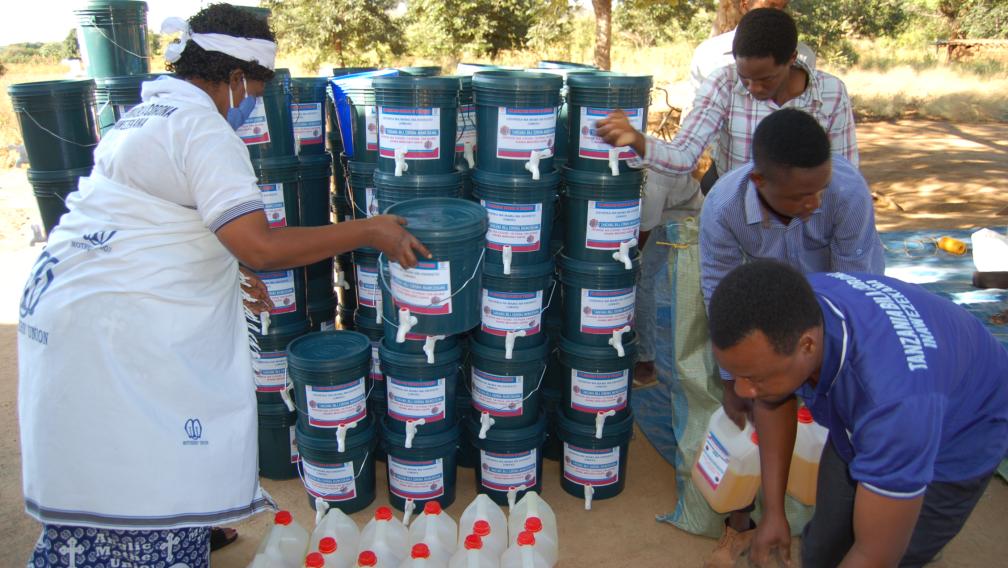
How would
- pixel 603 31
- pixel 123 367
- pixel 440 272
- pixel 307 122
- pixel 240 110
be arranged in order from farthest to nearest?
pixel 603 31 → pixel 307 122 → pixel 440 272 → pixel 240 110 → pixel 123 367

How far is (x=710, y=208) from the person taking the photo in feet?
9.18

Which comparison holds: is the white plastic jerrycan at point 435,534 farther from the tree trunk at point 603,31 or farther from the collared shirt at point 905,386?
the tree trunk at point 603,31

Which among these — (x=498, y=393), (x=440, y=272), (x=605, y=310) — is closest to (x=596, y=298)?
(x=605, y=310)

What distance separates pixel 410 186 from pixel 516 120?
55cm

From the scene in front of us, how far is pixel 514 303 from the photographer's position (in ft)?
11.0

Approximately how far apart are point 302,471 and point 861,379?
9.50 ft

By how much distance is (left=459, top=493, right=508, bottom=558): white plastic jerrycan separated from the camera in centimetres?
289

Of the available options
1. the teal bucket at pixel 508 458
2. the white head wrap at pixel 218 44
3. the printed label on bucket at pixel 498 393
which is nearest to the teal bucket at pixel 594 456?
the teal bucket at pixel 508 458

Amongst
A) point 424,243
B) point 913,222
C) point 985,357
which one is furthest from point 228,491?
point 913,222

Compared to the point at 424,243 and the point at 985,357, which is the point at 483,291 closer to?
the point at 424,243

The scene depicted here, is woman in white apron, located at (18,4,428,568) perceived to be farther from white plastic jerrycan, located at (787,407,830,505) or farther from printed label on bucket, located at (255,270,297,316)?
white plastic jerrycan, located at (787,407,830,505)

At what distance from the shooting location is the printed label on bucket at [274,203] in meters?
3.51

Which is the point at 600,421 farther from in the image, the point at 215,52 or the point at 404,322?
the point at 215,52

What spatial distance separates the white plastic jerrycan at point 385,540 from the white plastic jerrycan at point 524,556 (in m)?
0.41
